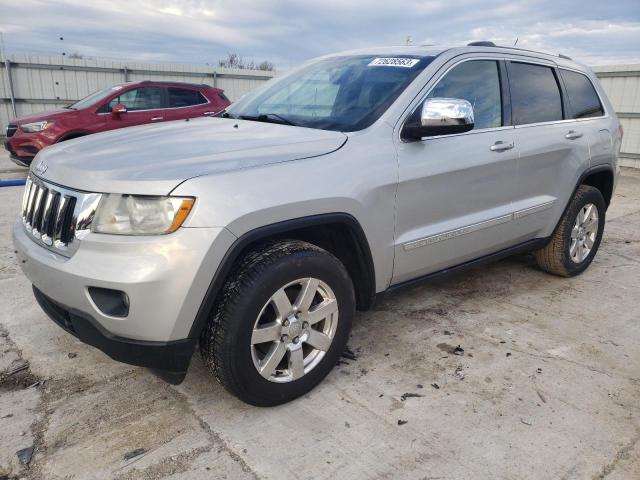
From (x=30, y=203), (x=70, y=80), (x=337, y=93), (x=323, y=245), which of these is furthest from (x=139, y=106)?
(x=323, y=245)

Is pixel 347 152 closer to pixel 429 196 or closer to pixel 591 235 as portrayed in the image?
pixel 429 196

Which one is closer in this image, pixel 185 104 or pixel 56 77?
pixel 185 104

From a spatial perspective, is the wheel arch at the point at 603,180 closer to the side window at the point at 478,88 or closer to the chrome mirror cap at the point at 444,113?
the side window at the point at 478,88

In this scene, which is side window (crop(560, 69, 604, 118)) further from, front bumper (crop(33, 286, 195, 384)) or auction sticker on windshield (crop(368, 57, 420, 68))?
front bumper (crop(33, 286, 195, 384))

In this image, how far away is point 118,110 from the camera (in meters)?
9.12

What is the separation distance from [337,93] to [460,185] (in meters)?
0.94

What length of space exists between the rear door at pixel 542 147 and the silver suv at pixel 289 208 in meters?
0.02

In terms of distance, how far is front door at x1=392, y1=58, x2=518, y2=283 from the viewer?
2961 mm

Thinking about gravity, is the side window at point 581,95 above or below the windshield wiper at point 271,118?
above

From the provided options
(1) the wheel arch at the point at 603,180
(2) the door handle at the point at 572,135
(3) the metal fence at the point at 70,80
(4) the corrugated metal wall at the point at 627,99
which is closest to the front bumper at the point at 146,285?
(2) the door handle at the point at 572,135

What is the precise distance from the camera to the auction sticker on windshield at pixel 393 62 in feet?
10.5

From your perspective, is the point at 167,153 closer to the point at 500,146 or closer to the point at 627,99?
the point at 500,146

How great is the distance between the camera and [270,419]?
254 centimetres

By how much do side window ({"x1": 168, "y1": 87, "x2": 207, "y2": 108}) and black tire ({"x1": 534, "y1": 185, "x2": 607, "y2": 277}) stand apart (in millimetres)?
7655
